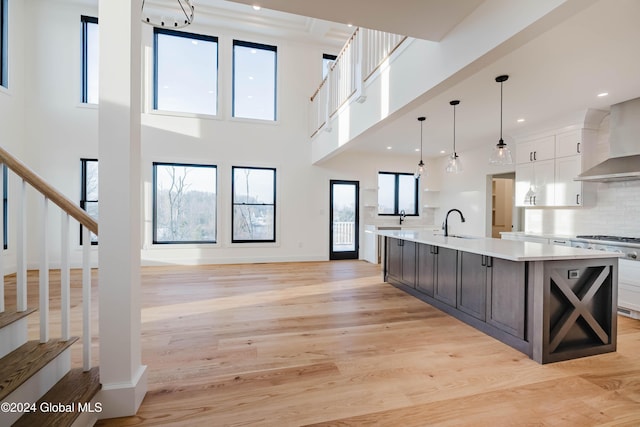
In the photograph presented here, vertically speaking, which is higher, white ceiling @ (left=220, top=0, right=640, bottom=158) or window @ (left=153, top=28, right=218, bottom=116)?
window @ (left=153, top=28, right=218, bottom=116)

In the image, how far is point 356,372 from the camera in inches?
88.4

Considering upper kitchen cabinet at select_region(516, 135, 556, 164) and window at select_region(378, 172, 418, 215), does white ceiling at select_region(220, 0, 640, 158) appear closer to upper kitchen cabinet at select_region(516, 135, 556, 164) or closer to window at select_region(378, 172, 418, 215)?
upper kitchen cabinet at select_region(516, 135, 556, 164)

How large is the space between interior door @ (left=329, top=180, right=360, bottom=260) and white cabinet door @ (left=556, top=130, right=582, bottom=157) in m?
3.98

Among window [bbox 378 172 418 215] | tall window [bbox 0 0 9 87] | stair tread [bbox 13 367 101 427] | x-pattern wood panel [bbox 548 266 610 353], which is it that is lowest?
stair tread [bbox 13 367 101 427]

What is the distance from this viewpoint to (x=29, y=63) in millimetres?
5609

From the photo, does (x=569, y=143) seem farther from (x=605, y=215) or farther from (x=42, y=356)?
(x=42, y=356)

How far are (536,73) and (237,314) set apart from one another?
4.19 m

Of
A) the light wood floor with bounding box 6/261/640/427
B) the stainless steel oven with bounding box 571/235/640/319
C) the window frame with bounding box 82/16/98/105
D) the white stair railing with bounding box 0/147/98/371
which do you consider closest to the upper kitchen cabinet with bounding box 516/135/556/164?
the stainless steel oven with bounding box 571/235/640/319

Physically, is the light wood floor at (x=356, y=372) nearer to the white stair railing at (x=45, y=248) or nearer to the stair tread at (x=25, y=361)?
the stair tread at (x=25, y=361)

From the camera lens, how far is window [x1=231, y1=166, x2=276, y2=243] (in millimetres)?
6832

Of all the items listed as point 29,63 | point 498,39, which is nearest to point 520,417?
point 498,39

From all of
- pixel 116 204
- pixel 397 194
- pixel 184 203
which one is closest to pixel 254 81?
pixel 184 203

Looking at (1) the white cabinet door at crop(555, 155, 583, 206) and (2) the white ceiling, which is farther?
(1) the white cabinet door at crop(555, 155, 583, 206)

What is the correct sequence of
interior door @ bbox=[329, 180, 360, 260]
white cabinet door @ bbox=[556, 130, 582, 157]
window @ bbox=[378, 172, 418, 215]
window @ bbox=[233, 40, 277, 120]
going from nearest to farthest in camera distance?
white cabinet door @ bbox=[556, 130, 582, 157], window @ bbox=[233, 40, 277, 120], interior door @ bbox=[329, 180, 360, 260], window @ bbox=[378, 172, 418, 215]
